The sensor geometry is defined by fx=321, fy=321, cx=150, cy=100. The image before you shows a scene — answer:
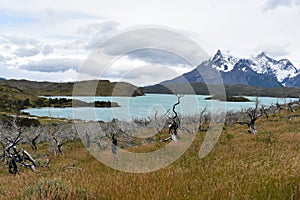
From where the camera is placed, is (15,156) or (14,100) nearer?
(15,156)

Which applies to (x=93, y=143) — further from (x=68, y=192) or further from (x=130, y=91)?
(x=68, y=192)

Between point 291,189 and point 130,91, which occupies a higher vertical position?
point 130,91

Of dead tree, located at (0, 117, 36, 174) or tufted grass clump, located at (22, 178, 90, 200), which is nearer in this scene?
tufted grass clump, located at (22, 178, 90, 200)

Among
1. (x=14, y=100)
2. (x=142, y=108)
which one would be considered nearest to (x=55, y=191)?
(x=142, y=108)

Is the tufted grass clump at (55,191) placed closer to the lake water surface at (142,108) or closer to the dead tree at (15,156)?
the lake water surface at (142,108)

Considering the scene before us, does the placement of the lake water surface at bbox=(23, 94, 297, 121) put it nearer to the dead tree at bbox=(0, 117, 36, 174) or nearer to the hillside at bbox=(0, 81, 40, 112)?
the dead tree at bbox=(0, 117, 36, 174)

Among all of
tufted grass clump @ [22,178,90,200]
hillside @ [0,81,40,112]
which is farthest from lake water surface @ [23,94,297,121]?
hillside @ [0,81,40,112]

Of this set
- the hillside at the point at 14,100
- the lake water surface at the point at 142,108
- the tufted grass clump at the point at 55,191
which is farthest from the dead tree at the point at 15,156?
the hillside at the point at 14,100

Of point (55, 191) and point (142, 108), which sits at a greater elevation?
point (142, 108)

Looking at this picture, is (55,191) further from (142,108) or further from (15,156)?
(142,108)

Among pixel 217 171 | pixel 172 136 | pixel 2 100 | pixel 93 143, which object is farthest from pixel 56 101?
pixel 217 171

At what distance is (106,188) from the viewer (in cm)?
568

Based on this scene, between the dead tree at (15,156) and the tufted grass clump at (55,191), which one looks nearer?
the tufted grass clump at (55,191)

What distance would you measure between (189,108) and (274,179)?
8456cm
